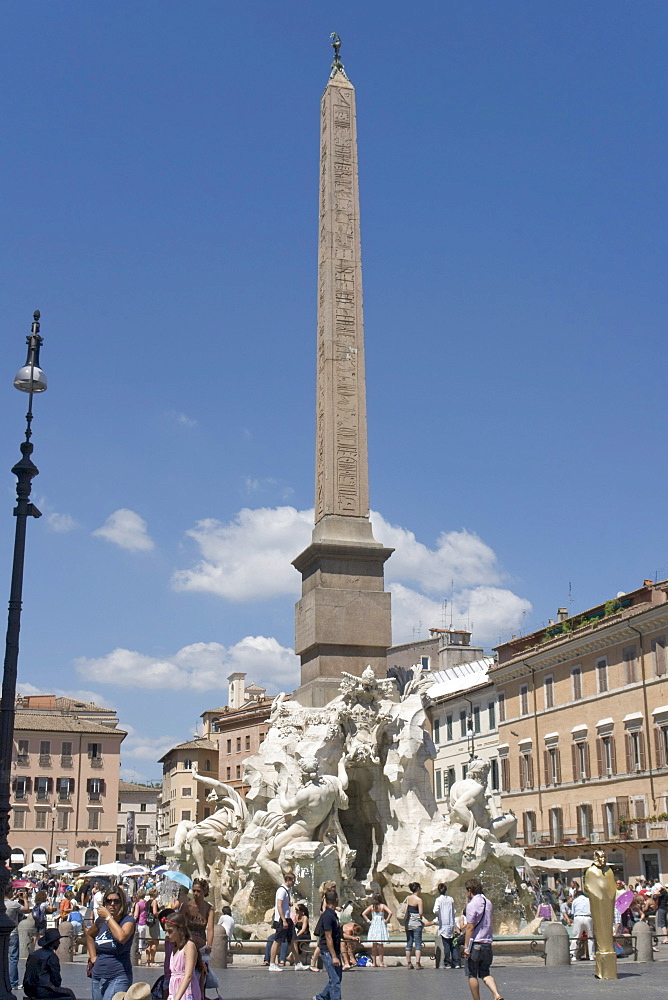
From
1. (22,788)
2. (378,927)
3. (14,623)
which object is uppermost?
(22,788)

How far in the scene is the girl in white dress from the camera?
1294 centimetres

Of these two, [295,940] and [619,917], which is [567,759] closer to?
[619,917]

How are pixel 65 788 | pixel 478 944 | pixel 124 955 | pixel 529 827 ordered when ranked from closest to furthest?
1. pixel 124 955
2. pixel 478 944
3. pixel 529 827
4. pixel 65 788

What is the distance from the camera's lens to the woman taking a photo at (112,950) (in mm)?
6676

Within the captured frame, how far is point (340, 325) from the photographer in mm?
17672

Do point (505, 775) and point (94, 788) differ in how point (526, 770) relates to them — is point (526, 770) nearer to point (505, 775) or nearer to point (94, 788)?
point (505, 775)

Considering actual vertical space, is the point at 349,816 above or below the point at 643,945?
above

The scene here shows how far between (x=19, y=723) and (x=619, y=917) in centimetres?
4382

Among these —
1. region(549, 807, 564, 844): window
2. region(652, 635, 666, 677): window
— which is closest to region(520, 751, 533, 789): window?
region(549, 807, 564, 844): window

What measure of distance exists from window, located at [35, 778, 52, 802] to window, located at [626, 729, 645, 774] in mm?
33785

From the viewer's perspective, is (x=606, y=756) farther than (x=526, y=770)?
No

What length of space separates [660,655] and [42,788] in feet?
117

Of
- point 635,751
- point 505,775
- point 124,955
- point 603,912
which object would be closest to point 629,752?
point 635,751

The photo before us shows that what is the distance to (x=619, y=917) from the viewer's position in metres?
18.8
